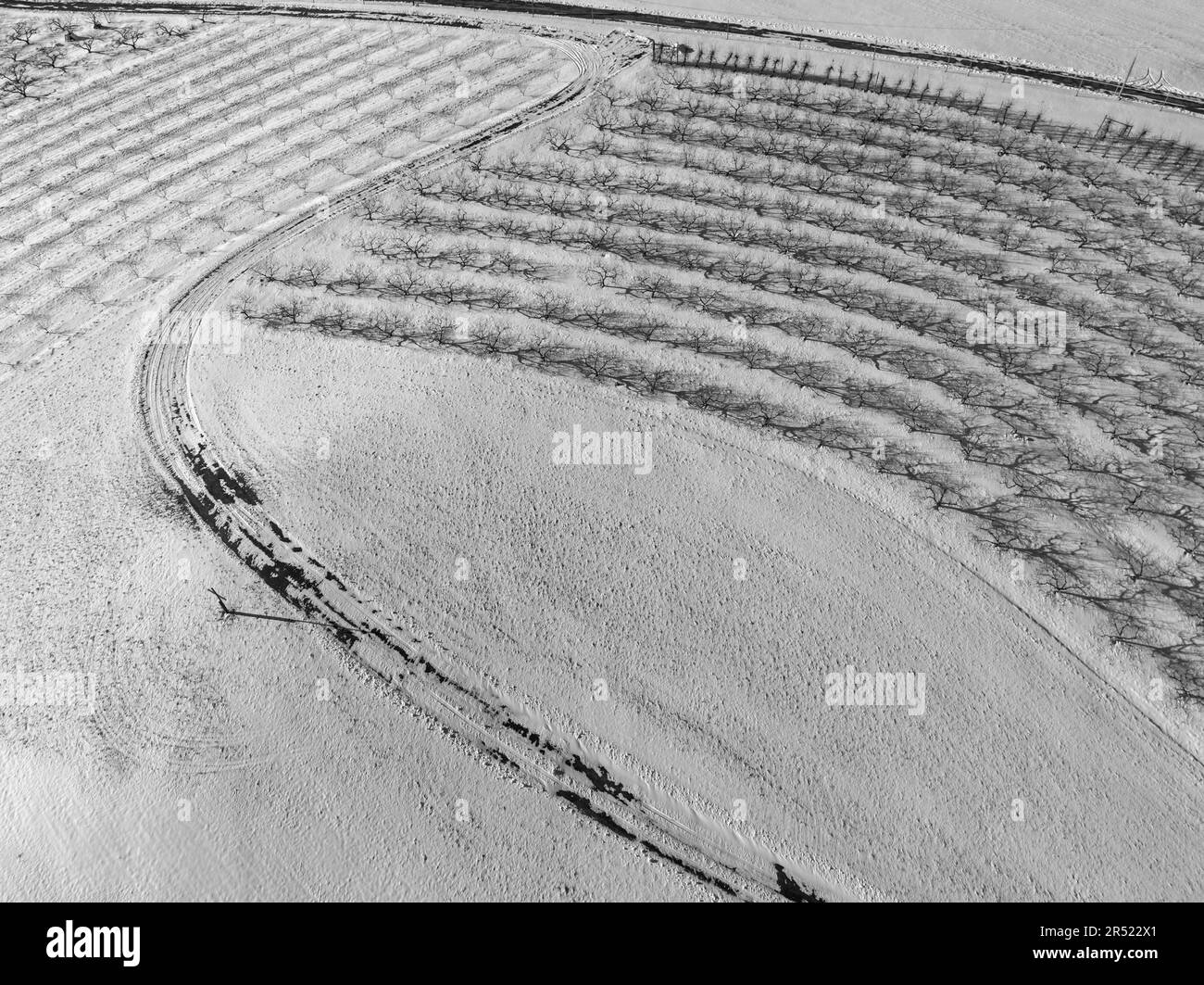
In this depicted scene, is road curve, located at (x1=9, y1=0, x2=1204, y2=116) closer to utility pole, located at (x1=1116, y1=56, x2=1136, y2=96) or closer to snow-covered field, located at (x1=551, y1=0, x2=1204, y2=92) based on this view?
utility pole, located at (x1=1116, y1=56, x2=1136, y2=96)

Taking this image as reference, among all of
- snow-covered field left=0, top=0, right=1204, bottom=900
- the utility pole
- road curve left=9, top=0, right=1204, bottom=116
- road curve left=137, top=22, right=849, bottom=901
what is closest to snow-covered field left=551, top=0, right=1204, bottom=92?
the utility pole

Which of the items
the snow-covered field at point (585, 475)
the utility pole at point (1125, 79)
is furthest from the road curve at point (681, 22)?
the snow-covered field at point (585, 475)

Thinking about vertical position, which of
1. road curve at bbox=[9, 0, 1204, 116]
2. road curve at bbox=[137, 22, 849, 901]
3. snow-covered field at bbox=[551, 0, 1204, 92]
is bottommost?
road curve at bbox=[137, 22, 849, 901]

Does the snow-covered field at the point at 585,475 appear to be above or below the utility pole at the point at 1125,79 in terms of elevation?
below

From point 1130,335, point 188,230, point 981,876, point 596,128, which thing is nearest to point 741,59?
point 596,128

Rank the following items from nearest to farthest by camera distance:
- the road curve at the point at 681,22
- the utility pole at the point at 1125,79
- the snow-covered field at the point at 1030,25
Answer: the utility pole at the point at 1125,79 → the road curve at the point at 681,22 → the snow-covered field at the point at 1030,25

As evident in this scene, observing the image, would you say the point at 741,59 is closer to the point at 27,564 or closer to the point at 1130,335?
the point at 1130,335

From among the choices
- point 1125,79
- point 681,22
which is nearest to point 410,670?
point 681,22

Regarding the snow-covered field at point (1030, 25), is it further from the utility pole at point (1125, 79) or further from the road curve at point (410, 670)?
the road curve at point (410, 670)
